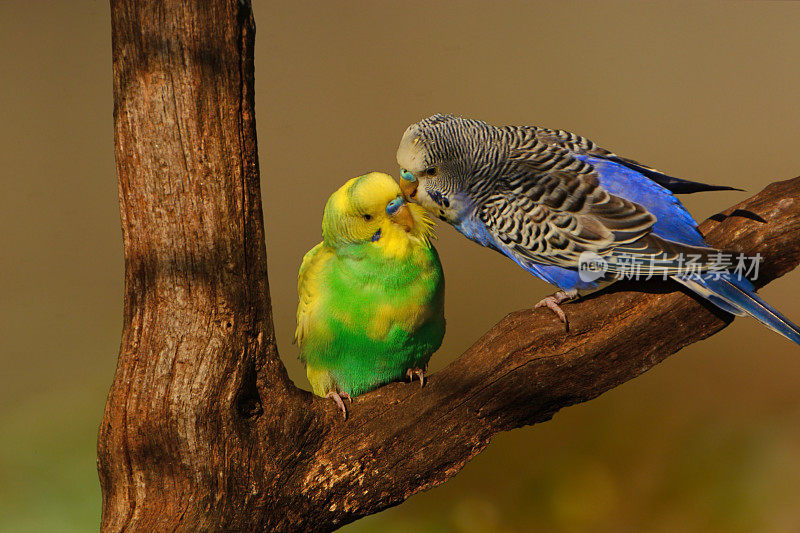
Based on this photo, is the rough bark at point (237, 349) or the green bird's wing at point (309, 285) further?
the green bird's wing at point (309, 285)

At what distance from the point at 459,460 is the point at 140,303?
5.49 ft

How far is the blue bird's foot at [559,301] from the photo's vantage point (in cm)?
295

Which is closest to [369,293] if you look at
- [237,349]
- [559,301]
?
[237,349]

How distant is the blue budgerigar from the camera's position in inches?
108

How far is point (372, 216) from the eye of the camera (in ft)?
9.64

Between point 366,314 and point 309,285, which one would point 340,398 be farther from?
point 309,285

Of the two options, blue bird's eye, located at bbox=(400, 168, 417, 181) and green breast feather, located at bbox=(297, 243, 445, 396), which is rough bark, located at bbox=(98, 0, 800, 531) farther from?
blue bird's eye, located at bbox=(400, 168, 417, 181)

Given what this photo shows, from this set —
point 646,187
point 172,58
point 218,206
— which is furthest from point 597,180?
point 172,58

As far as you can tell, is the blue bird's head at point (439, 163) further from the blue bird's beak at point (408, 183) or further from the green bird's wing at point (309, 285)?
the green bird's wing at point (309, 285)

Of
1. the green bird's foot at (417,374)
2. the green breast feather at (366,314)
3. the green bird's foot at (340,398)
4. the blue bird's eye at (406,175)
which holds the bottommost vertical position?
the green bird's foot at (340,398)

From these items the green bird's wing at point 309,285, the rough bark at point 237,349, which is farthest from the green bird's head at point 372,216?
the rough bark at point 237,349

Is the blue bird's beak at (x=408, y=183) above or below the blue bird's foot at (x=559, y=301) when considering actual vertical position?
above

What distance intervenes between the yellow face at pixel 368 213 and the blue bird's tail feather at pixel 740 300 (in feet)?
4.42

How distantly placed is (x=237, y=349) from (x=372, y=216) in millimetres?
865
